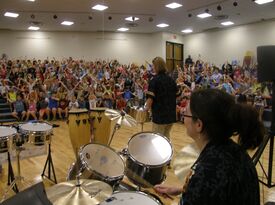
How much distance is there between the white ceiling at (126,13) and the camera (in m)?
10.0

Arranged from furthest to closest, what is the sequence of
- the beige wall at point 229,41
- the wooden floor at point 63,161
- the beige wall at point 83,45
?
the beige wall at point 83,45
the beige wall at point 229,41
the wooden floor at point 63,161

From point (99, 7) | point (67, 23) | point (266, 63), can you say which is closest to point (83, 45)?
point (67, 23)

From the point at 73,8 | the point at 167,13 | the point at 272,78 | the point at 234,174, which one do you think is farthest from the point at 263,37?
the point at 234,174

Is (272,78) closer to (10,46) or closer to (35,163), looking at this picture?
(35,163)

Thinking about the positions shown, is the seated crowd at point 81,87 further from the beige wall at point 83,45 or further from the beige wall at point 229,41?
the beige wall at point 83,45

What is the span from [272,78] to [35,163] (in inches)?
155

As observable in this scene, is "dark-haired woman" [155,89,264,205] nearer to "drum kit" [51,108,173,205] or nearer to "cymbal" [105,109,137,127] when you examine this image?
"drum kit" [51,108,173,205]

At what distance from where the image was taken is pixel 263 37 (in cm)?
1358

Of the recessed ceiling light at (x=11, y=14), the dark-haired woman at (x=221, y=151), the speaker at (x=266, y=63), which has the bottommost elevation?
the dark-haired woman at (x=221, y=151)

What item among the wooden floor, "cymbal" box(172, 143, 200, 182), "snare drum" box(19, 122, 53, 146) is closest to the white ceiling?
the wooden floor

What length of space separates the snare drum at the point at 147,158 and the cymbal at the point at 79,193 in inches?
39.1

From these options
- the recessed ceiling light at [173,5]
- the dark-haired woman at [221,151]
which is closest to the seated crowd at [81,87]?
the recessed ceiling light at [173,5]

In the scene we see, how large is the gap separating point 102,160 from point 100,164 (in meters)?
0.05

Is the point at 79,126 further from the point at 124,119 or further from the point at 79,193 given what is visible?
the point at 79,193
